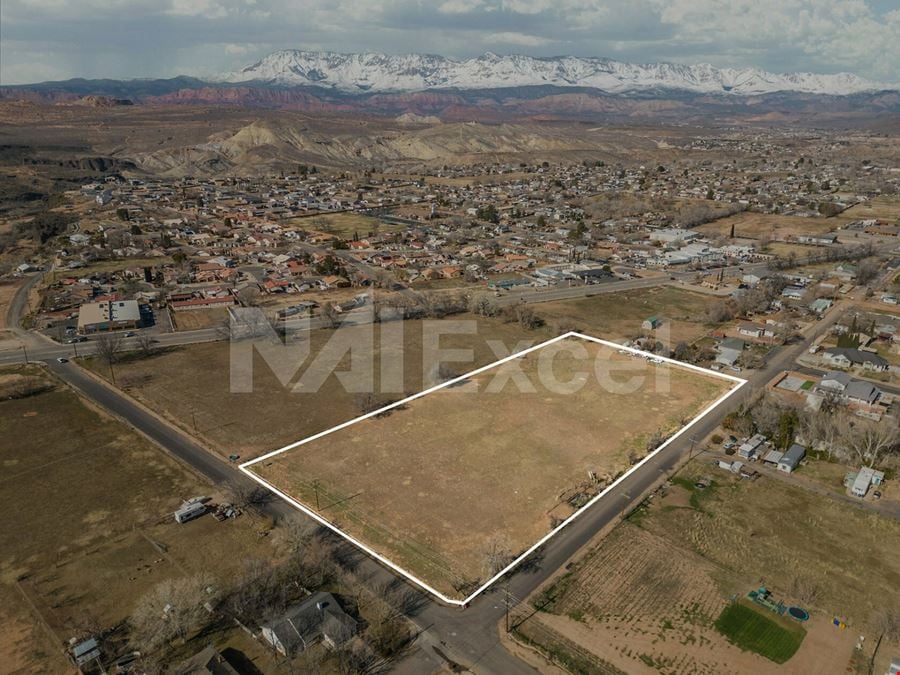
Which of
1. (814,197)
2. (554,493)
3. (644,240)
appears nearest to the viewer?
(554,493)

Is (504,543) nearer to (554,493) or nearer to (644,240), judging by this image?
(554,493)

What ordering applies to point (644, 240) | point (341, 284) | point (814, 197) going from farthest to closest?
1. point (814, 197)
2. point (644, 240)
3. point (341, 284)

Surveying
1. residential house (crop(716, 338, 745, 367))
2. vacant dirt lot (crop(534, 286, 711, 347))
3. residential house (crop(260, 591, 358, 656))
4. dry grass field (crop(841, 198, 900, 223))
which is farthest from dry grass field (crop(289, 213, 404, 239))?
dry grass field (crop(841, 198, 900, 223))

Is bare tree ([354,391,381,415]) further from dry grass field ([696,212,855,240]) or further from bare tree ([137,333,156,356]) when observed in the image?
dry grass field ([696,212,855,240])

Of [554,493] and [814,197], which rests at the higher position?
[814,197]

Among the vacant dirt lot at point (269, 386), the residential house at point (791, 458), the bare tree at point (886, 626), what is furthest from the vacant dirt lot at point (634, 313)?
the bare tree at point (886, 626)

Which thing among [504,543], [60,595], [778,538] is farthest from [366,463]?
[778,538]

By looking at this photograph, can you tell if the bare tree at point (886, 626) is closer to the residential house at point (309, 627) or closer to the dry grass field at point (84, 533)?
the residential house at point (309, 627)
